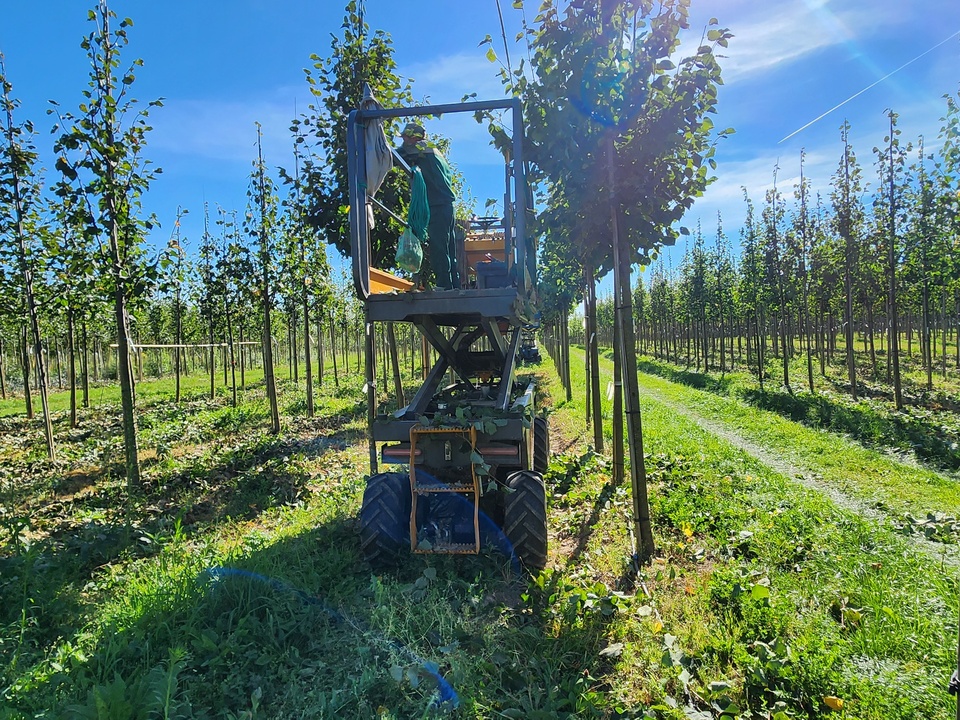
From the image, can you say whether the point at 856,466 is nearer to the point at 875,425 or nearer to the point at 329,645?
the point at 875,425

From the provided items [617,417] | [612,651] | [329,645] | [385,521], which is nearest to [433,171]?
[617,417]

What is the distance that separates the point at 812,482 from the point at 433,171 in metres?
6.50

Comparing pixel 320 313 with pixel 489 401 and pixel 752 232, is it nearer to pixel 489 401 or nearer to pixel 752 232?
pixel 489 401

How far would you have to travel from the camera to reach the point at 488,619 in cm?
386

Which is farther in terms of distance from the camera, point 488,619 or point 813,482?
point 813,482

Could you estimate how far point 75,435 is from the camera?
12.2m

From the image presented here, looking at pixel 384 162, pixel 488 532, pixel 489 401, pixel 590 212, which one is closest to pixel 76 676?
pixel 488 532

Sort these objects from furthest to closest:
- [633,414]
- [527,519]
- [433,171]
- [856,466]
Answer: [856,466] → [433,171] → [633,414] → [527,519]

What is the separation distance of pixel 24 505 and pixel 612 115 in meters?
8.47

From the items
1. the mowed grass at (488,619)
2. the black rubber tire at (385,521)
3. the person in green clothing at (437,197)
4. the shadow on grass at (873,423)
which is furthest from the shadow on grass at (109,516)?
the shadow on grass at (873,423)

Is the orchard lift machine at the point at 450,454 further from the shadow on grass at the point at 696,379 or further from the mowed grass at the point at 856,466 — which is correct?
the shadow on grass at the point at 696,379

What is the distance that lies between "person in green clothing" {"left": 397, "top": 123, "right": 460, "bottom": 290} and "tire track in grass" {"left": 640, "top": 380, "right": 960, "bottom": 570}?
5.17m

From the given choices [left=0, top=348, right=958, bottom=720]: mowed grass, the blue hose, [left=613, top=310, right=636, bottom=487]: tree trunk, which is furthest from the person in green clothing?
the blue hose

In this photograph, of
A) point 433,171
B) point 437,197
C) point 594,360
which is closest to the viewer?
point 433,171
